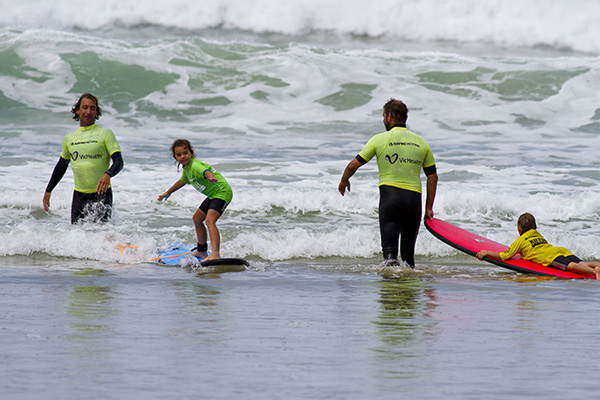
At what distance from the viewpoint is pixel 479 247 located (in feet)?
23.4

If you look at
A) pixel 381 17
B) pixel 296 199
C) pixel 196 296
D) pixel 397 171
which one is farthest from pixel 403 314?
pixel 381 17

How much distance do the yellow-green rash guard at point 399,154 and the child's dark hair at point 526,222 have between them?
41.8 inches

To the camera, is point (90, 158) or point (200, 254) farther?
point (200, 254)

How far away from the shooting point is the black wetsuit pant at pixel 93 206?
6.94 m

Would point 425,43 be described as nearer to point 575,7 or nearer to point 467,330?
point 575,7

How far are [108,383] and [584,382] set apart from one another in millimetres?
1851

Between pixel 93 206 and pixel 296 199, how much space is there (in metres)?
3.82

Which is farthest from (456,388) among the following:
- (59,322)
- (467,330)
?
(59,322)

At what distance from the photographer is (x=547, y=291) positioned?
5.52m

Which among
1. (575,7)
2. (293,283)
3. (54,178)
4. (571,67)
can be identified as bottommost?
(293,283)

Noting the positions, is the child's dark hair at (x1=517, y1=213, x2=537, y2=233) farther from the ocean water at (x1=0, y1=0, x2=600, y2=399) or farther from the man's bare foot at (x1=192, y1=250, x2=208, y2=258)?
the man's bare foot at (x1=192, y1=250, x2=208, y2=258)

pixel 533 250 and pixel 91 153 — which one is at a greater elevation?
pixel 91 153

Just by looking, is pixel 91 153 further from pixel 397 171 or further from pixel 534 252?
pixel 534 252

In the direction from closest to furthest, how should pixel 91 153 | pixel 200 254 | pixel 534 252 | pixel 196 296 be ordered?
pixel 196 296, pixel 534 252, pixel 91 153, pixel 200 254
